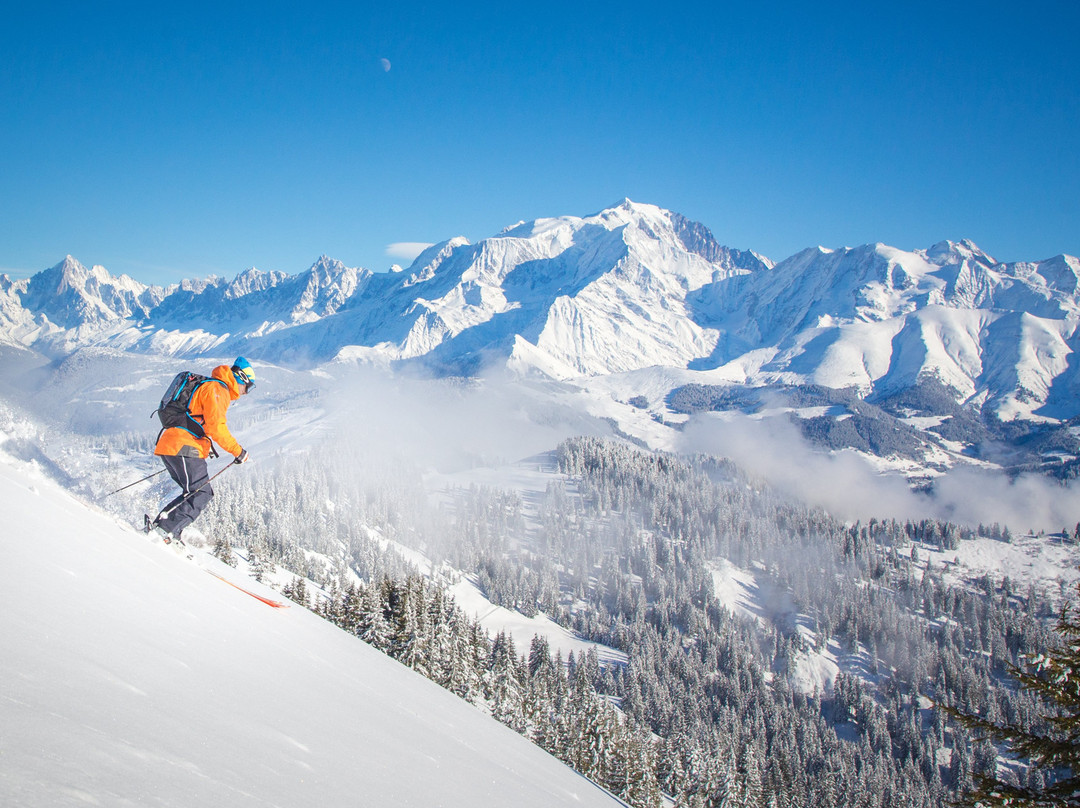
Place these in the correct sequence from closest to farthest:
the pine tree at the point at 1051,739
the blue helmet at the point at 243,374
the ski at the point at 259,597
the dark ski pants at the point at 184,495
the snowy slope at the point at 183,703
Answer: the snowy slope at the point at 183,703
the pine tree at the point at 1051,739
the ski at the point at 259,597
the dark ski pants at the point at 184,495
the blue helmet at the point at 243,374

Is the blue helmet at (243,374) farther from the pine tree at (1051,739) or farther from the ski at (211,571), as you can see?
the pine tree at (1051,739)

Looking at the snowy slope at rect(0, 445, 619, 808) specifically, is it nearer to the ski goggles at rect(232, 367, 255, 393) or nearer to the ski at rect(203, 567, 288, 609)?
the ski at rect(203, 567, 288, 609)

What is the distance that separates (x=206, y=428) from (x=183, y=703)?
716 centimetres

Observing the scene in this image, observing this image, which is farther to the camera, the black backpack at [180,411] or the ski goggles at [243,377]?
the ski goggles at [243,377]

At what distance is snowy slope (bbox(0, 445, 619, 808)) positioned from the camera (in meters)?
2.40

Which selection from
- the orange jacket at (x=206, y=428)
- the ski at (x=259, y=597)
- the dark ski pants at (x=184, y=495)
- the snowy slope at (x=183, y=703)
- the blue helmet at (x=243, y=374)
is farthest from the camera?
the blue helmet at (x=243, y=374)

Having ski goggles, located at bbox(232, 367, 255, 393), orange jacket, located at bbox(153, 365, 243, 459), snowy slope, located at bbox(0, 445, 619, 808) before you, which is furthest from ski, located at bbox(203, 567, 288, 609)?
ski goggles, located at bbox(232, 367, 255, 393)

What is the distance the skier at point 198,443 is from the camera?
9492 mm

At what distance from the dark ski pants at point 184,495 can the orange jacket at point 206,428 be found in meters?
0.20

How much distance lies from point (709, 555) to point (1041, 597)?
81.4 metres

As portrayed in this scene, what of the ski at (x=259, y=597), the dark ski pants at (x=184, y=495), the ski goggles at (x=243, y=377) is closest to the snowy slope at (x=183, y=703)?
the ski at (x=259, y=597)

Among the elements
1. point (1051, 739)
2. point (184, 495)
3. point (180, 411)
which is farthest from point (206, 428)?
point (1051, 739)

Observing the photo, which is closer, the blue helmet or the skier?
the skier

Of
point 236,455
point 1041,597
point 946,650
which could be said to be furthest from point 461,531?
point 1041,597
